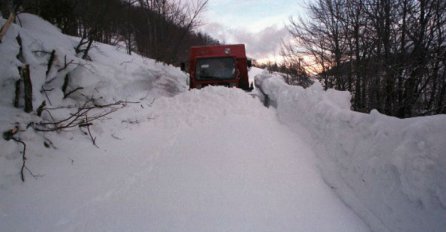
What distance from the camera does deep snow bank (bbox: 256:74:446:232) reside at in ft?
10.2

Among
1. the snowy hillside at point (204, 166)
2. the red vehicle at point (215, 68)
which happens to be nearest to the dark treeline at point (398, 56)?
the snowy hillside at point (204, 166)

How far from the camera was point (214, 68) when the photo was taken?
12.5 metres

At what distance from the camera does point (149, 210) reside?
397 centimetres

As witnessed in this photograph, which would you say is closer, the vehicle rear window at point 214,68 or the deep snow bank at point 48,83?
the deep snow bank at point 48,83

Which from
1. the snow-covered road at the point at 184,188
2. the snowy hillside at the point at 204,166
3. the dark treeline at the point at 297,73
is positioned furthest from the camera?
the dark treeline at the point at 297,73

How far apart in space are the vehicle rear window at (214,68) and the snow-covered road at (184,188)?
5.39 metres

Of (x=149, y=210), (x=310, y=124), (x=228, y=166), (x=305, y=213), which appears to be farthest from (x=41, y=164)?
(x=310, y=124)

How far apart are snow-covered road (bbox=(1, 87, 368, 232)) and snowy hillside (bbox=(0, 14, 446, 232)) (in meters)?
0.02

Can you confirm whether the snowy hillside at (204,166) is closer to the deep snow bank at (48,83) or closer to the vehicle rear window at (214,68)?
the deep snow bank at (48,83)

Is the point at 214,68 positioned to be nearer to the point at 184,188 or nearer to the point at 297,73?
the point at 297,73

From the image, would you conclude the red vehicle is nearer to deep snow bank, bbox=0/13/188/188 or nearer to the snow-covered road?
deep snow bank, bbox=0/13/188/188

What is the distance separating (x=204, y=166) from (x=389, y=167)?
271 centimetres

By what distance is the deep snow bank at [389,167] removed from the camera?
3119mm

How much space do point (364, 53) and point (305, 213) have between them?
6.79 m
